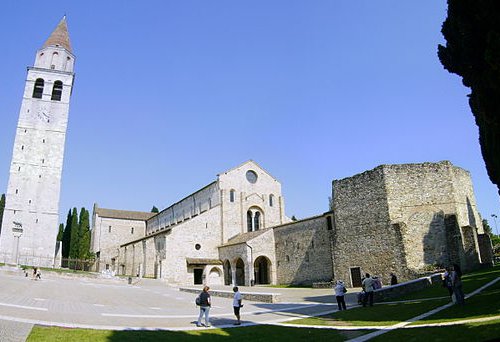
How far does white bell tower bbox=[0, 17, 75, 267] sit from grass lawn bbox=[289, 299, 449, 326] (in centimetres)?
4190

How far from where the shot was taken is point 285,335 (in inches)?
461

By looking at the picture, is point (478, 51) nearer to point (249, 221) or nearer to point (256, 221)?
point (249, 221)

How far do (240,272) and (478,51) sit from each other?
119 ft

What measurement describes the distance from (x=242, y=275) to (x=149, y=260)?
12.5 m

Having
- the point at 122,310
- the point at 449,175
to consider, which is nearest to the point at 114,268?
the point at 122,310

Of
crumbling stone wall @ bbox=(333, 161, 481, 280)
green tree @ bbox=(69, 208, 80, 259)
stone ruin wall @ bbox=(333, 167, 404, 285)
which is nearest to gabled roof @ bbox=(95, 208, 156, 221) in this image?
green tree @ bbox=(69, 208, 80, 259)

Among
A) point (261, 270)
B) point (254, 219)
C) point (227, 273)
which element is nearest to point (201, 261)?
point (227, 273)

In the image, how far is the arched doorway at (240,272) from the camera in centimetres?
4223

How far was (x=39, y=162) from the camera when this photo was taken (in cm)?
4981

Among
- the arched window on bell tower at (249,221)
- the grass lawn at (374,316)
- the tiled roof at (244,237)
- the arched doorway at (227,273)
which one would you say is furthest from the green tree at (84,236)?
the grass lawn at (374,316)

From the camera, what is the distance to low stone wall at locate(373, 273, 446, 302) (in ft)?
64.8

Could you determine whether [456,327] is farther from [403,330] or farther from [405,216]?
[405,216]

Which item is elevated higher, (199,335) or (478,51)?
(478,51)

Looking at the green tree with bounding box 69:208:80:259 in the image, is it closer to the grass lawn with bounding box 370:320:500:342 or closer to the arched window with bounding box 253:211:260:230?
the arched window with bounding box 253:211:260:230
